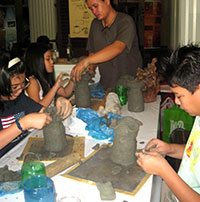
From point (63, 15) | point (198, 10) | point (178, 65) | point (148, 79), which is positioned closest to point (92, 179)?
point (178, 65)

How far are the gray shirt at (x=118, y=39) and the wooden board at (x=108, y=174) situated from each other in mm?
1268

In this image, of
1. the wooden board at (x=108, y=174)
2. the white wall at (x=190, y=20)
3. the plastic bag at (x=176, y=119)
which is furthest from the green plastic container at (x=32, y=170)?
the plastic bag at (x=176, y=119)

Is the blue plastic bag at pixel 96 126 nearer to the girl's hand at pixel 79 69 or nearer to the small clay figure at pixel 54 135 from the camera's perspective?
the small clay figure at pixel 54 135

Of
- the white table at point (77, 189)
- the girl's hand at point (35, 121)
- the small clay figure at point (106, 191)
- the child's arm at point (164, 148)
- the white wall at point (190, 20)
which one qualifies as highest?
the white wall at point (190, 20)

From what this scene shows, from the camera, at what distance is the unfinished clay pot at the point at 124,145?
4.45ft

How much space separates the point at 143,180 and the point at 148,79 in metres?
1.24

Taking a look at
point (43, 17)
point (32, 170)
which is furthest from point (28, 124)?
point (43, 17)

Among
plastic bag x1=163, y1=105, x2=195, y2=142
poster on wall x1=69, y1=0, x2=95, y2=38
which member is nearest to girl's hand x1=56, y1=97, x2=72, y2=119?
plastic bag x1=163, y1=105, x2=195, y2=142

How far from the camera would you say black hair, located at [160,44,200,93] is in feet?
3.66

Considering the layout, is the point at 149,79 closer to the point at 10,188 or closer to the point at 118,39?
the point at 118,39

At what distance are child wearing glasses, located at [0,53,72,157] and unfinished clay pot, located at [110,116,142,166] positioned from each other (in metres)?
0.37

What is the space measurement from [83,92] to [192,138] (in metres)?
1.10

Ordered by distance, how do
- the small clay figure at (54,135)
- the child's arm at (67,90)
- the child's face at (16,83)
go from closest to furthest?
the small clay figure at (54,135)
the child's face at (16,83)
the child's arm at (67,90)

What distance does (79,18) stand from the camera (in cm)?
471
